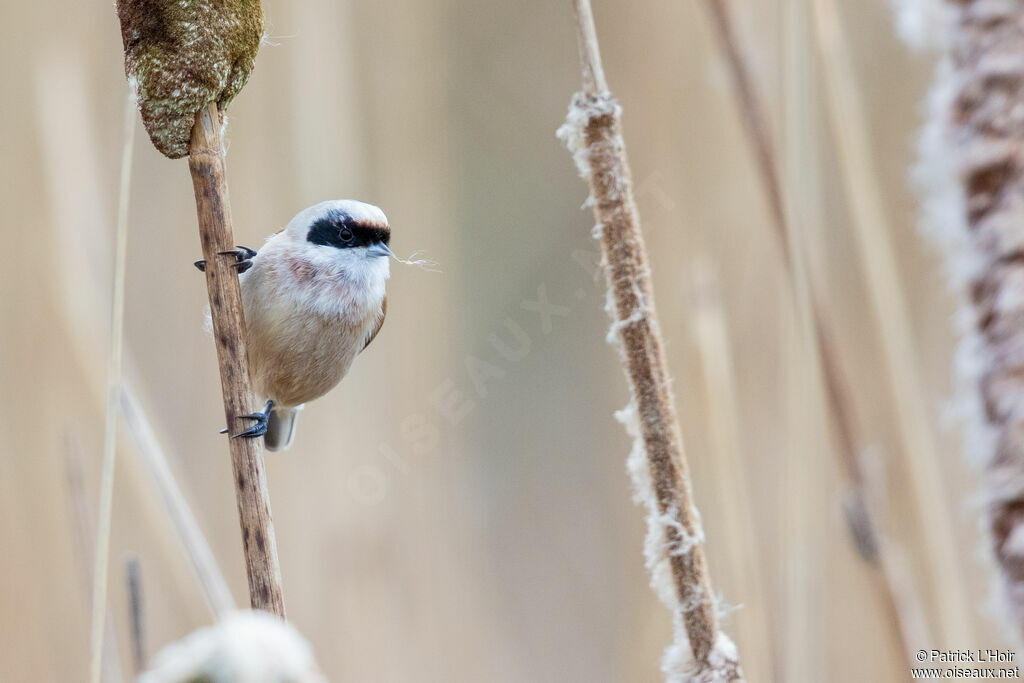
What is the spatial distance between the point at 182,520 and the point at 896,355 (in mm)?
872

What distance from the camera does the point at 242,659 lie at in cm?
36

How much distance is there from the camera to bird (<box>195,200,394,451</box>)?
137cm

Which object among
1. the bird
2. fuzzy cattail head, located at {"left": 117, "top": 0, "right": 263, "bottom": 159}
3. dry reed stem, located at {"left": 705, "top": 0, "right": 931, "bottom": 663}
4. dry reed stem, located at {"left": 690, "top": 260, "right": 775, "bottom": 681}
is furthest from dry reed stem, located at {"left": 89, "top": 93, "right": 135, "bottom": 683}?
dry reed stem, located at {"left": 690, "top": 260, "right": 775, "bottom": 681}

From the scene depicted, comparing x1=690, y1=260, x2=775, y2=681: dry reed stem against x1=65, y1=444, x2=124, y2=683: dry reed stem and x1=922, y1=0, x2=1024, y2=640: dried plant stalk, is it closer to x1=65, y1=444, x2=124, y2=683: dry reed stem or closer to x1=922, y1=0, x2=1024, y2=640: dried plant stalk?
x1=922, y1=0, x2=1024, y2=640: dried plant stalk

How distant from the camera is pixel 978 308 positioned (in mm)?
725

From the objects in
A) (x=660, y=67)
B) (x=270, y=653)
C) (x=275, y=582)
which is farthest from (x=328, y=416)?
(x=270, y=653)

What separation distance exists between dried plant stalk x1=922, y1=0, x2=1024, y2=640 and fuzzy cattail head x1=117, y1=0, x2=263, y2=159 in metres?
0.58

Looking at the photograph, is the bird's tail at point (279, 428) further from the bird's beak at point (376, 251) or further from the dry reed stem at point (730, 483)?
the dry reed stem at point (730, 483)

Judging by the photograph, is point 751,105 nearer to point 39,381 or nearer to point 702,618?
point 702,618

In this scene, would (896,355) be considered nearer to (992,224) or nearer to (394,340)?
(992,224)

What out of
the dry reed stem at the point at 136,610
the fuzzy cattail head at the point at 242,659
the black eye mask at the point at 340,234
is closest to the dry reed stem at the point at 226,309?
the dry reed stem at the point at 136,610

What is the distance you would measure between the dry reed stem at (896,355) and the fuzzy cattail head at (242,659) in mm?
979

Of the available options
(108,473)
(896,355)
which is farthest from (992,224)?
(108,473)

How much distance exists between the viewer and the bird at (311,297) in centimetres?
Answer: 137
